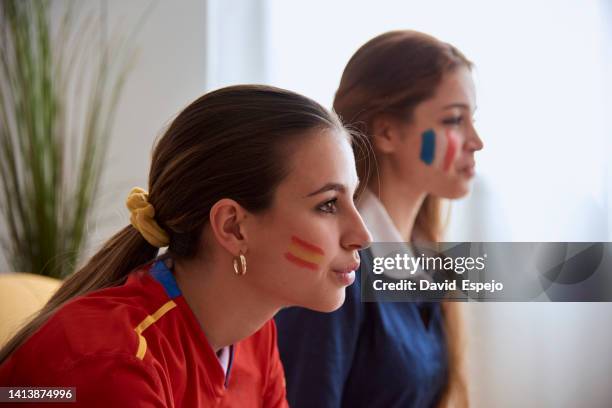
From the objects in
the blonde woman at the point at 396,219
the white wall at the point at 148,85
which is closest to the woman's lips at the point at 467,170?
the blonde woman at the point at 396,219

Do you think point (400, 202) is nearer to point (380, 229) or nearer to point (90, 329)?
point (380, 229)

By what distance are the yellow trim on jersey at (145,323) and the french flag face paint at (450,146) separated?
0.50 m

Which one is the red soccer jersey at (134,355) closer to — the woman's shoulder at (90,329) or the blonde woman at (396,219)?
the woman's shoulder at (90,329)

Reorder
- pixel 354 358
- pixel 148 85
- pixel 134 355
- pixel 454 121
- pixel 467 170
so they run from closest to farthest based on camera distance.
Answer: pixel 134 355 → pixel 354 358 → pixel 454 121 → pixel 467 170 → pixel 148 85

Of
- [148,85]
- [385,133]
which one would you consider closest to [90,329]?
[385,133]

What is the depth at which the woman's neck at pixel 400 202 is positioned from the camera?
0.99 m

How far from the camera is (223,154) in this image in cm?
69

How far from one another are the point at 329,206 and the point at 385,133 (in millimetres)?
304

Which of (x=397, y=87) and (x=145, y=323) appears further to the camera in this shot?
(x=397, y=87)

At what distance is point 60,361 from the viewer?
1.95ft

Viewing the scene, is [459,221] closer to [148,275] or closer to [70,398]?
[148,275]

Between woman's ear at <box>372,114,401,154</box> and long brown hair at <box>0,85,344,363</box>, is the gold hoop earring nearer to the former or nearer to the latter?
long brown hair at <box>0,85,344,363</box>

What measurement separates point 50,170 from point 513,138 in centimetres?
108

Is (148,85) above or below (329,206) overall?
above
